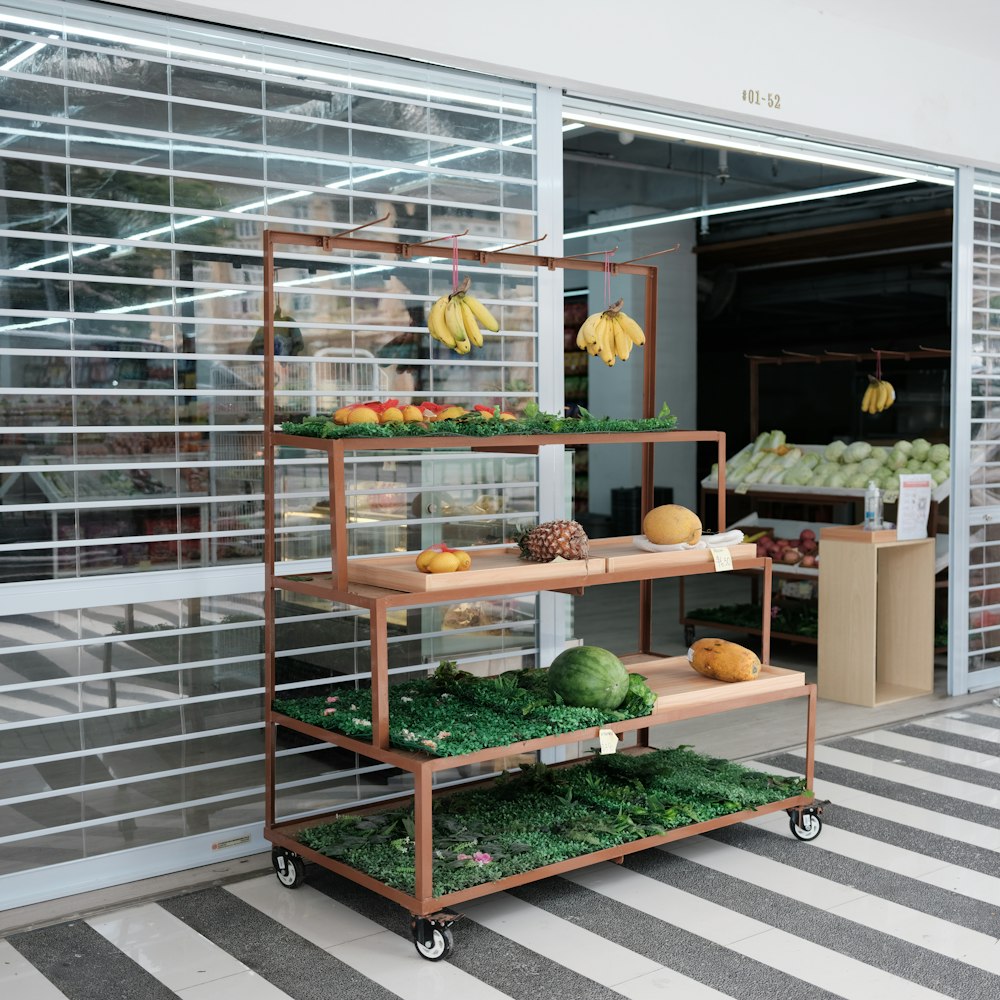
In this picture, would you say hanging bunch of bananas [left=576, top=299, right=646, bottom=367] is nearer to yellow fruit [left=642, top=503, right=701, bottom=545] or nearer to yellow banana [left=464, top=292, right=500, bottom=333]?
yellow banana [left=464, top=292, right=500, bottom=333]

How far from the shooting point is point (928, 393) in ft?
39.0

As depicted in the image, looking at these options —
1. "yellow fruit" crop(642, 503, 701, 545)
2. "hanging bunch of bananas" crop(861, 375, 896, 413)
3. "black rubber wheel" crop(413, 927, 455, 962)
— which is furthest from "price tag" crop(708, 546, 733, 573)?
"hanging bunch of bananas" crop(861, 375, 896, 413)

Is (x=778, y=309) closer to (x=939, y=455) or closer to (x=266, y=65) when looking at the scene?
(x=939, y=455)

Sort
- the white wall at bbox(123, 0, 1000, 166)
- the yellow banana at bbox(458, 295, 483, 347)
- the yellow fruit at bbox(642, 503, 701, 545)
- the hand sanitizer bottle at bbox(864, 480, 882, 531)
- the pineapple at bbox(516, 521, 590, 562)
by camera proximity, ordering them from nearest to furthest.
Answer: the yellow banana at bbox(458, 295, 483, 347), the pineapple at bbox(516, 521, 590, 562), the white wall at bbox(123, 0, 1000, 166), the yellow fruit at bbox(642, 503, 701, 545), the hand sanitizer bottle at bbox(864, 480, 882, 531)

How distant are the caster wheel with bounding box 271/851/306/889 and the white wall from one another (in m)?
2.74

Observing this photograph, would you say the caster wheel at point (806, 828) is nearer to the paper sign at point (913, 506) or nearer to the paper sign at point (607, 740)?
the paper sign at point (607, 740)

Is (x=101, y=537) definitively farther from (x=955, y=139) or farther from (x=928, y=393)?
(x=928, y=393)

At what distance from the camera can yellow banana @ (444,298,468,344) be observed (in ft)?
12.9

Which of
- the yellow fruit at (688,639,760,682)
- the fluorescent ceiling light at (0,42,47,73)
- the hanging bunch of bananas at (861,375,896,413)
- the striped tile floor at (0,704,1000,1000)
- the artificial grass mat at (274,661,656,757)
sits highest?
the fluorescent ceiling light at (0,42,47,73)

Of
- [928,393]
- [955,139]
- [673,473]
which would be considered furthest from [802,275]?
[955,139]

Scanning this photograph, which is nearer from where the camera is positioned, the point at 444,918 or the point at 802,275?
the point at 444,918

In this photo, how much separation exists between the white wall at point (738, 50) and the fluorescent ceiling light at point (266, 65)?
0.38 ft

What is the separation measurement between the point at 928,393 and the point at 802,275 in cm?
171

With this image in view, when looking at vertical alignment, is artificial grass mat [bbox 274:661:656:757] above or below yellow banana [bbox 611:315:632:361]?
below
